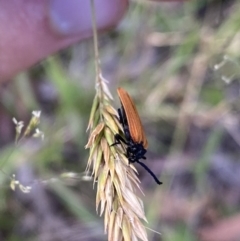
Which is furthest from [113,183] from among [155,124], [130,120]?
[155,124]

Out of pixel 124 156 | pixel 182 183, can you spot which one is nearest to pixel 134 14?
pixel 182 183

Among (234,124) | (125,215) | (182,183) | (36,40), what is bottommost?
(182,183)

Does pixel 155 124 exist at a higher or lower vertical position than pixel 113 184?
lower

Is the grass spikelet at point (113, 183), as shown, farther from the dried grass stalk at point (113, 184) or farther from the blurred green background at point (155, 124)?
the blurred green background at point (155, 124)

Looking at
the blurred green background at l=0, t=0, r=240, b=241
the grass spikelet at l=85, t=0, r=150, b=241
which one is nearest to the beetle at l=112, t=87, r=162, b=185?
the grass spikelet at l=85, t=0, r=150, b=241

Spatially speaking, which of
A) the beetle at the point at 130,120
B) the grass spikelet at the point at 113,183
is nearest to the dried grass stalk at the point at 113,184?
the grass spikelet at the point at 113,183

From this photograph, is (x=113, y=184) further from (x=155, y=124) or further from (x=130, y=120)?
(x=155, y=124)

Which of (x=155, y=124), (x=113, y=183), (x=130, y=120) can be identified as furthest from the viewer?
(x=155, y=124)

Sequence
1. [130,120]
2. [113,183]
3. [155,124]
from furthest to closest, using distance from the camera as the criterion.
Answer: [155,124] → [130,120] → [113,183]

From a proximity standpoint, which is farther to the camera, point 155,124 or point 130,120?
point 155,124

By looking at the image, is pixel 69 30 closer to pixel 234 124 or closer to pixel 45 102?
pixel 45 102
